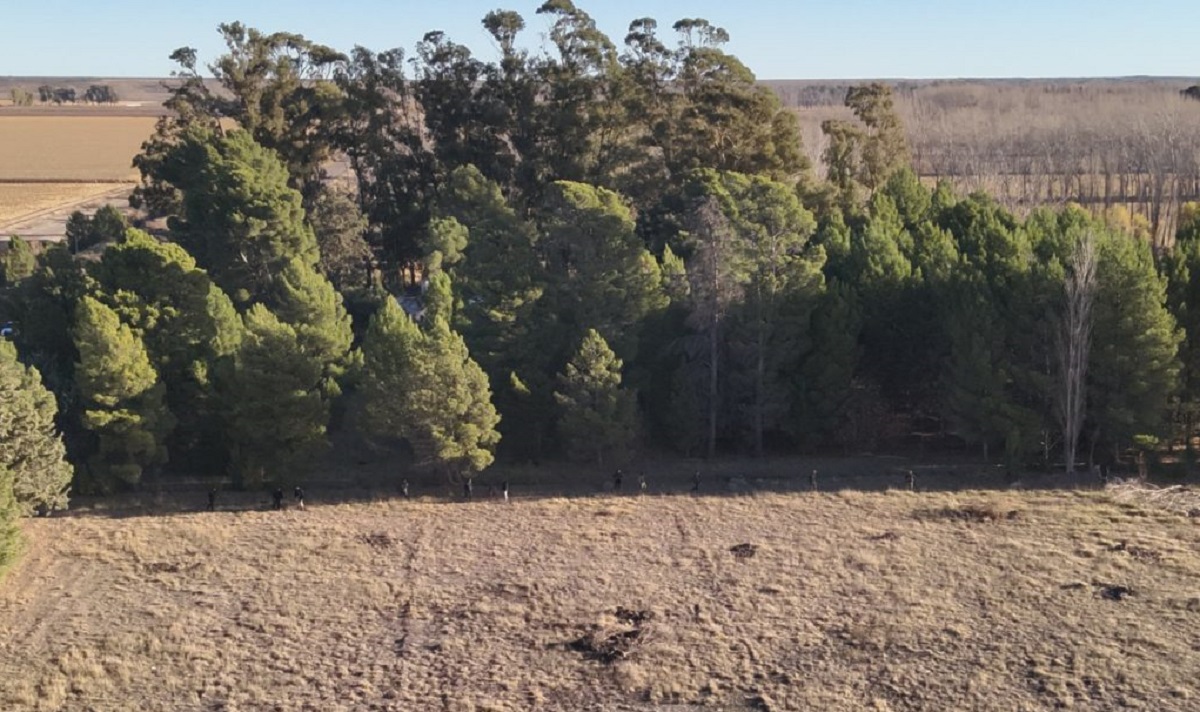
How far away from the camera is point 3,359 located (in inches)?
1042

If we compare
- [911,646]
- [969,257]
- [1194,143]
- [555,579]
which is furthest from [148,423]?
[1194,143]

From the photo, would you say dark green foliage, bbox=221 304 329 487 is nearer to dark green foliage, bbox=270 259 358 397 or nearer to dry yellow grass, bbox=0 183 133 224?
dark green foliage, bbox=270 259 358 397

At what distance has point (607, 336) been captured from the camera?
3438cm

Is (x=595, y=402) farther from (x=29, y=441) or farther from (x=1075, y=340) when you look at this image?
(x=29, y=441)

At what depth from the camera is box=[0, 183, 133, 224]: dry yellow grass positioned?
89.9m

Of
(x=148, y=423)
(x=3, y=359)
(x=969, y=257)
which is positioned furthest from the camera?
(x=969, y=257)

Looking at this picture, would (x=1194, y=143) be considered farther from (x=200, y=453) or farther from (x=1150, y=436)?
(x=200, y=453)

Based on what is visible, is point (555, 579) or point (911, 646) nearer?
point (911, 646)

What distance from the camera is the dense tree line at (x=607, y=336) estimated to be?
30.5 meters

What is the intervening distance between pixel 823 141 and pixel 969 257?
43.0 metres

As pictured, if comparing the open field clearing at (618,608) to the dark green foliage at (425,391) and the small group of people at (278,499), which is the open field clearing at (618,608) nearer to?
the small group of people at (278,499)

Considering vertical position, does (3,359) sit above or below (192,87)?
below

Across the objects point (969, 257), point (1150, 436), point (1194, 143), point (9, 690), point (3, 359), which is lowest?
point (9, 690)

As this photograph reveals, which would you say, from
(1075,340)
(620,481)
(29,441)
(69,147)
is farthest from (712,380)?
(69,147)
